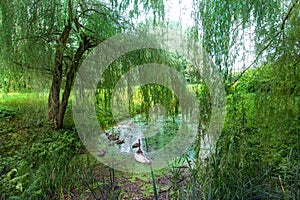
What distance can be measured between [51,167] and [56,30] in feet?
5.08

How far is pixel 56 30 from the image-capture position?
2.59 m

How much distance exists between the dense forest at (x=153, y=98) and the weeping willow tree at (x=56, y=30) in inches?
0.5

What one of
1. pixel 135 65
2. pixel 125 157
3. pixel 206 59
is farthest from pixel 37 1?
pixel 125 157

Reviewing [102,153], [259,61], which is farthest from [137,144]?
[259,61]

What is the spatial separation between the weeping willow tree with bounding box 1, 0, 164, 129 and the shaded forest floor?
0.32 meters

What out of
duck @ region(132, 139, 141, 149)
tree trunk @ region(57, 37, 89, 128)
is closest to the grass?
tree trunk @ region(57, 37, 89, 128)

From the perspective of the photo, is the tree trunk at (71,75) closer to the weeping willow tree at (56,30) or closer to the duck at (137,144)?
the weeping willow tree at (56,30)

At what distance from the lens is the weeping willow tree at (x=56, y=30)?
1.90 metres

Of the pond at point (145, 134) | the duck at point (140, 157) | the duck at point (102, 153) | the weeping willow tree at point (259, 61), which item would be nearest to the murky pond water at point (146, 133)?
the pond at point (145, 134)

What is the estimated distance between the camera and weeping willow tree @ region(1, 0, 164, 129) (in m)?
1.90

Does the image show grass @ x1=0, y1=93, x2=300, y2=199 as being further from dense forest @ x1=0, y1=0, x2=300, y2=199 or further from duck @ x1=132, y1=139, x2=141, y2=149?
duck @ x1=132, y1=139, x2=141, y2=149

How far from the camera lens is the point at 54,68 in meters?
2.85

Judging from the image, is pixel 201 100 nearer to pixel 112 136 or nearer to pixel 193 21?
pixel 193 21

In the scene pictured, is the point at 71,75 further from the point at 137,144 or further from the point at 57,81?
the point at 137,144
